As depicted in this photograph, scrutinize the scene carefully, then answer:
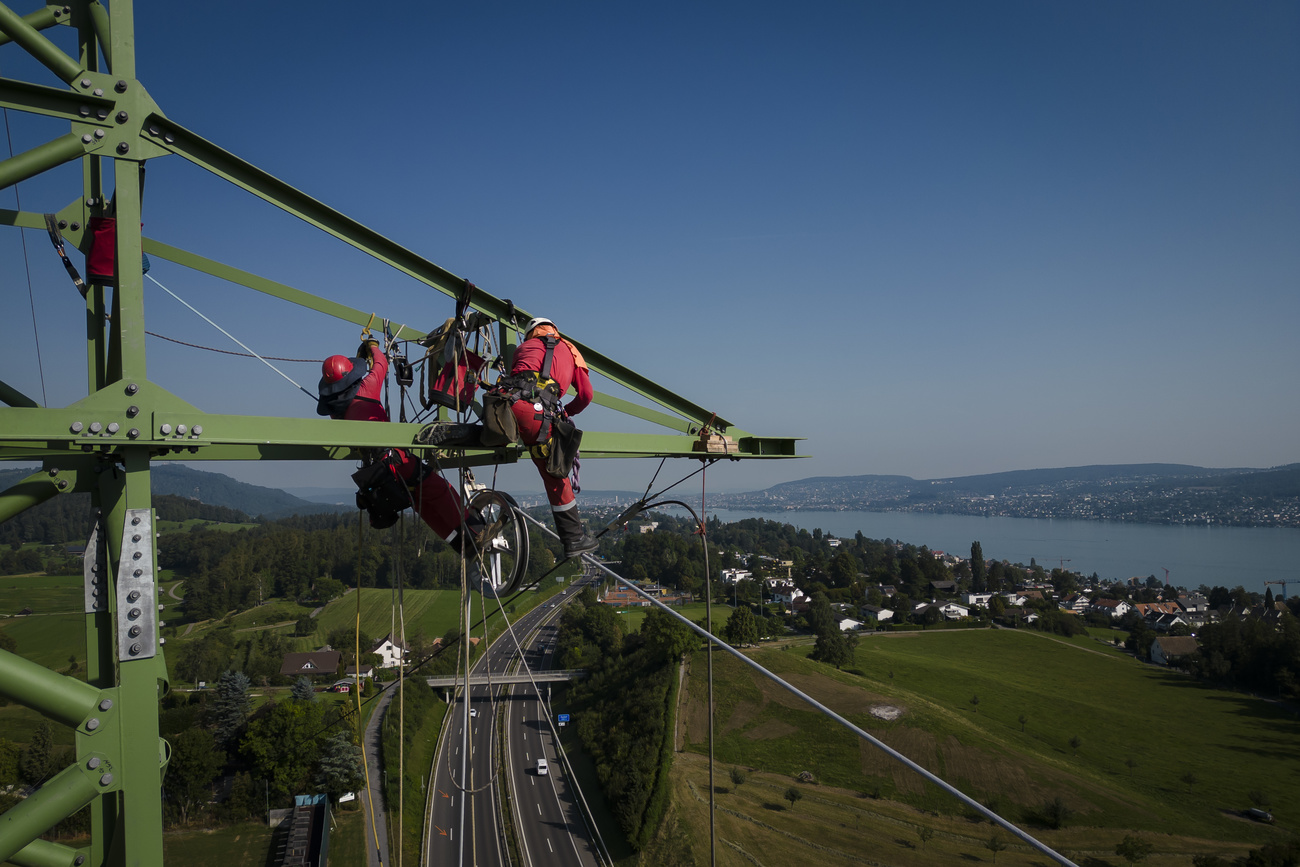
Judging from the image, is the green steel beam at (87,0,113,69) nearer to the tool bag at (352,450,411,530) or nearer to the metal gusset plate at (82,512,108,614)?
the metal gusset plate at (82,512,108,614)

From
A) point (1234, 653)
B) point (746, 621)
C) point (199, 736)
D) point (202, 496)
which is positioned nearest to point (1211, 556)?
point (1234, 653)

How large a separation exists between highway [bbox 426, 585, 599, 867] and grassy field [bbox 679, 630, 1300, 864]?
219 inches

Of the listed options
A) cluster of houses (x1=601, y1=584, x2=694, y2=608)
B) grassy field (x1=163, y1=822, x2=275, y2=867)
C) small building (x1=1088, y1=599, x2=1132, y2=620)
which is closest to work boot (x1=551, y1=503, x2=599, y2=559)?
grassy field (x1=163, y1=822, x2=275, y2=867)

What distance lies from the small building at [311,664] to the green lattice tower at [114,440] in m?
38.8

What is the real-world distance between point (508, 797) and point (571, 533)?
78.2ft

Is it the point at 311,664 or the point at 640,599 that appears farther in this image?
the point at 640,599

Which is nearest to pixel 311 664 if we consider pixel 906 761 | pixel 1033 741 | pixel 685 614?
pixel 685 614

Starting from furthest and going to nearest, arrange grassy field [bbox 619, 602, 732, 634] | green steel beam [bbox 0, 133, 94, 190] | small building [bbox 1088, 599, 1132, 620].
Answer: small building [bbox 1088, 599, 1132, 620] < grassy field [bbox 619, 602, 732, 634] < green steel beam [bbox 0, 133, 94, 190]

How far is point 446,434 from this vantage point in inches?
138

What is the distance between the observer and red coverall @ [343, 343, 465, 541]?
191 inches

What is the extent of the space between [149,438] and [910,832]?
26182 mm

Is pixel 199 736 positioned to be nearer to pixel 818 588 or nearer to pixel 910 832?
pixel 910 832

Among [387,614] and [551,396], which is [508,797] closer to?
[551,396]

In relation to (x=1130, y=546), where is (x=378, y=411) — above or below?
above
